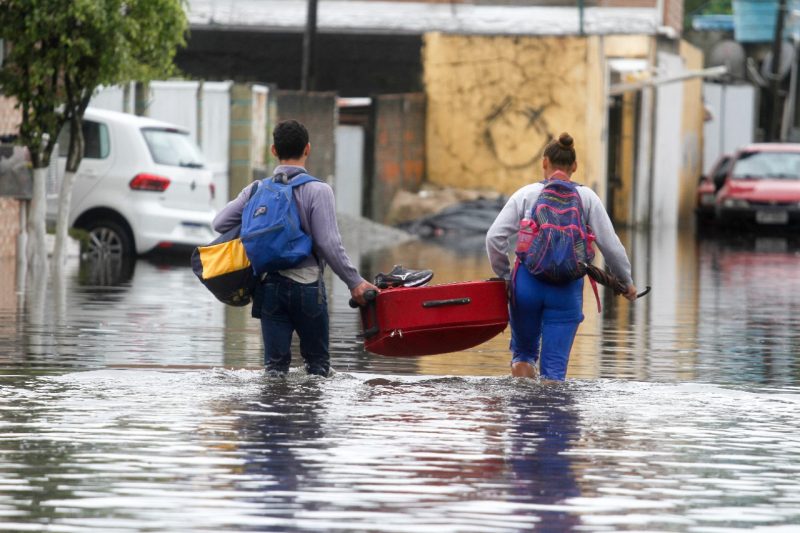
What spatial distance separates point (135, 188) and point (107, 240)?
959mm

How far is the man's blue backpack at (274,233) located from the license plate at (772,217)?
89.2 feet

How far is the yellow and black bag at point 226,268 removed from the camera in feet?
31.7

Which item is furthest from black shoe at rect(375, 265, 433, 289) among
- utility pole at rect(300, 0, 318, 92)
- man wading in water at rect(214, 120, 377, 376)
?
utility pole at rect(300, 0, 318, 92)

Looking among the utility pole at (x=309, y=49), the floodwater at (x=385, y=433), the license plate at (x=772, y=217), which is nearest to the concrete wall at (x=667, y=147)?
the license plate at (x=772, y=217)

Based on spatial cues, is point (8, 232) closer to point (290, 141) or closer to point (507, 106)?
point (290, 141)

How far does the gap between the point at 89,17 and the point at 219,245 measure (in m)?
10.2

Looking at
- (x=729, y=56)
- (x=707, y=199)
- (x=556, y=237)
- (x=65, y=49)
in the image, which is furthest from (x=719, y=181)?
(x=556, y=237)

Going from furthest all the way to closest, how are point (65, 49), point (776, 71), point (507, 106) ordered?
1. point (776, 71)
2. point (507, 106)
3. point (65, 49)

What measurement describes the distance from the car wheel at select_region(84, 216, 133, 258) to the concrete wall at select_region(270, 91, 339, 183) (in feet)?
41.7

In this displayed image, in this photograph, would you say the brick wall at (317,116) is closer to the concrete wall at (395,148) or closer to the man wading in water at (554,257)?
the concrete wall at (395,148)

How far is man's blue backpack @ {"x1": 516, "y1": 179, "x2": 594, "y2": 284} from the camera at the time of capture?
9.56 m

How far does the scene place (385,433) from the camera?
8.53 m

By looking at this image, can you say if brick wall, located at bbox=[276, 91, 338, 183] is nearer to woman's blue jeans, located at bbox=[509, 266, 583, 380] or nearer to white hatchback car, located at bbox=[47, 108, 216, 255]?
white hatchback car, located at bbox=[47, 108, 216, 255]

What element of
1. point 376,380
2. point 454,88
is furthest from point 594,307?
point 454,88
